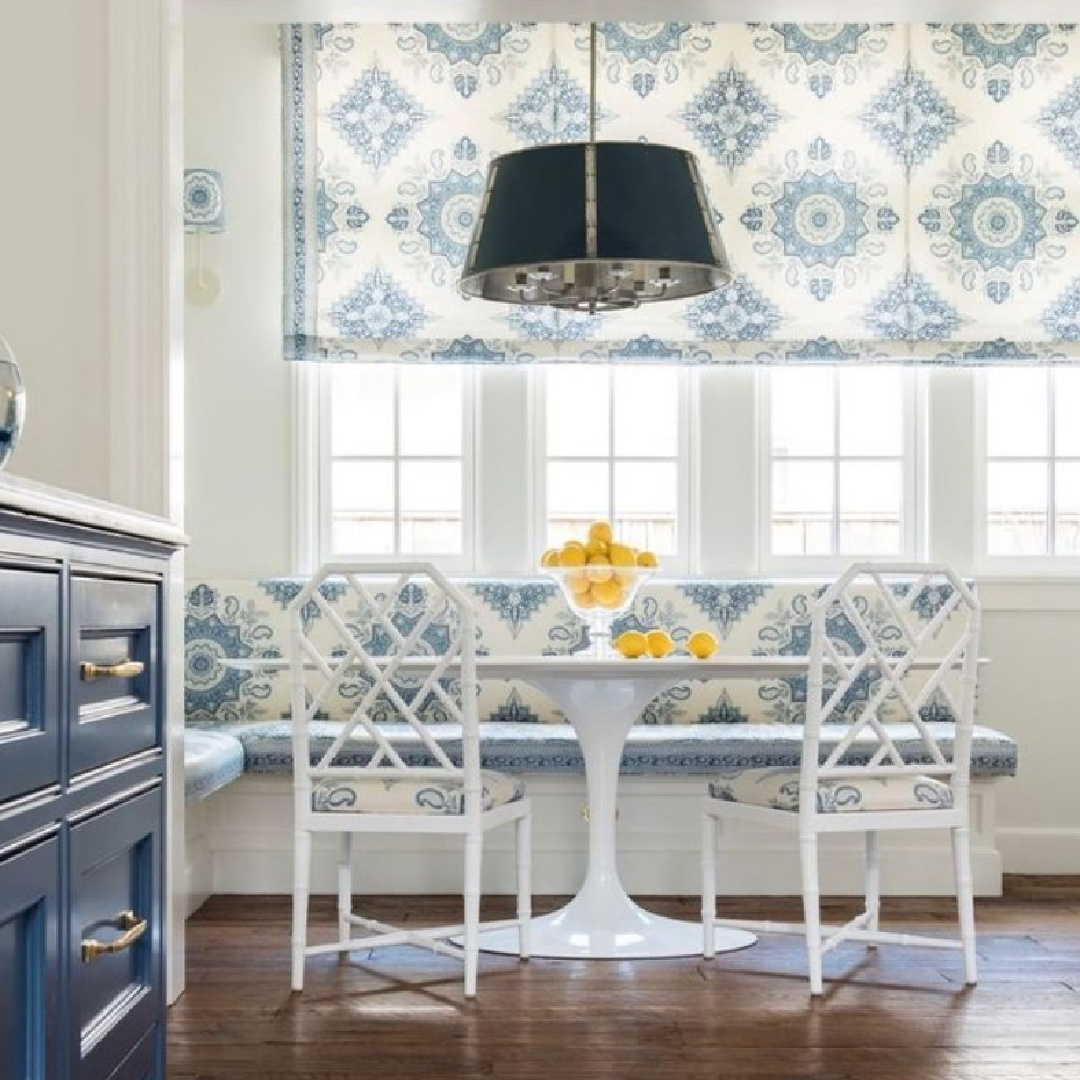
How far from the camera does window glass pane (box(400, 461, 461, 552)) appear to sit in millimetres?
5762

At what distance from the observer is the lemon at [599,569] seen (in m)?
4.24

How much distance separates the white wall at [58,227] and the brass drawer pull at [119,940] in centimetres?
162

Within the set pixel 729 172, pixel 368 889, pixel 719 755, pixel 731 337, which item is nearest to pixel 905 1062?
pixel 719 755

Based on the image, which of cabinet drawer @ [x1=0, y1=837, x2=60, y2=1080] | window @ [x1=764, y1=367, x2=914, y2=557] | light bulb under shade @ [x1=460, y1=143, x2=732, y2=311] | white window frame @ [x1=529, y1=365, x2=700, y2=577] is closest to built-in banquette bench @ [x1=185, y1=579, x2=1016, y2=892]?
white window frame @ [x1=529, y1=365, x2=700, y2=577]

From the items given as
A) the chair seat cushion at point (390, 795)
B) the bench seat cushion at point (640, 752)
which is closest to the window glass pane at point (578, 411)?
the bench seat cushion at point (640, 752)

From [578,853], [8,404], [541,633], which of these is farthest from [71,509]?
[541,633]

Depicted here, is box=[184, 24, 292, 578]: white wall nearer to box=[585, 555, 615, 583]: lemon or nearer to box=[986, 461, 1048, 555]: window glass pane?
box=[585, 555, 615, 583]: lemon

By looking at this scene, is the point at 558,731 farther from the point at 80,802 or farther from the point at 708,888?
the point at 80,802

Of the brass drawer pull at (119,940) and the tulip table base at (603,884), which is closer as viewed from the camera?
the brass drawer pull at (119,940)

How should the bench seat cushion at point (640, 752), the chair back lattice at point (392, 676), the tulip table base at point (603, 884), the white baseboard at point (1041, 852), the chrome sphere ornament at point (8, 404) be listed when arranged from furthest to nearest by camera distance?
the white baseboard at point (1041, 852), the bench seat cushion at point (640, 752), the tulip table base at point (603, 884), the chair back lattice at point (392, 676), the chrome sphere ornament at point (8, 404)

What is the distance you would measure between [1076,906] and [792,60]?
2788mm

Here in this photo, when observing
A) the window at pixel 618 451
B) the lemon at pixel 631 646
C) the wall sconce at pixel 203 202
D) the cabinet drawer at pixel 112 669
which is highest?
the wall sconce at pixel 203 202

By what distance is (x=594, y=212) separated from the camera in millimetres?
3863

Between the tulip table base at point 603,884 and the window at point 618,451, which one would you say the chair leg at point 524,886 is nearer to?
the tulip table base at point 603,884
